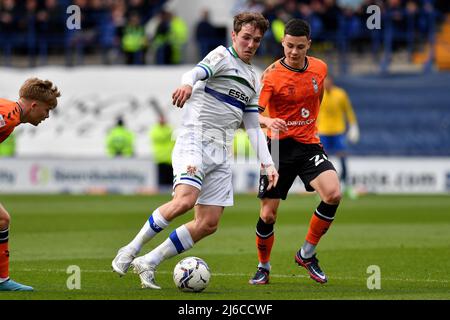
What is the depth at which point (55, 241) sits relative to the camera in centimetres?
1417

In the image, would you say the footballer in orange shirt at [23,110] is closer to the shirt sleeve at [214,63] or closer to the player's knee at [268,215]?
the shirt sleeve at [214,63]

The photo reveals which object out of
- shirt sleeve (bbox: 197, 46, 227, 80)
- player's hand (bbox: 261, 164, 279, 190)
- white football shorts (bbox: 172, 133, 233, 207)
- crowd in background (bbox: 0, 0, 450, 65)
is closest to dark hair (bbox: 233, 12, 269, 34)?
shirt sleeve (bbox: 197, 46, 227, 80)

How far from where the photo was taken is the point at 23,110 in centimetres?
850

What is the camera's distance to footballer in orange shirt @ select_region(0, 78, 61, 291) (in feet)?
27.2

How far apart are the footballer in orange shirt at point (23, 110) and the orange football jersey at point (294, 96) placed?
2391mm

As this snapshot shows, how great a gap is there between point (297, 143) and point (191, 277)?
213cm

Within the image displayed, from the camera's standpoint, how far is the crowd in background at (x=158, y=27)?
29.1 meters

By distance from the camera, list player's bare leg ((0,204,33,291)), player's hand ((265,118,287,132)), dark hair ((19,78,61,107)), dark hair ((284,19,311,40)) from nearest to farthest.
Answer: dark hair ((19,78,61,107))
player's bare leg ((0,204,33,291))
player's hand ((265,118,287,132))
dark hair ((284,19,311,40))

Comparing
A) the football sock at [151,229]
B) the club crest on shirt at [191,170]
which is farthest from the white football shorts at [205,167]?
the football sock at [151,229]

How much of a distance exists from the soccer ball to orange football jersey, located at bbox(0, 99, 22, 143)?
1910mm

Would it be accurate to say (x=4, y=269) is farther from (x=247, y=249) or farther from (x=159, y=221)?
(x=247, y=249)

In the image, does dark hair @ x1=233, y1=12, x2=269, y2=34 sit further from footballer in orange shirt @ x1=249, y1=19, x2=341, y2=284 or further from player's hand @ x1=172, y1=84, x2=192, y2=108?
player's hand @ x1=172, y1=84, x2=192, y2=108
